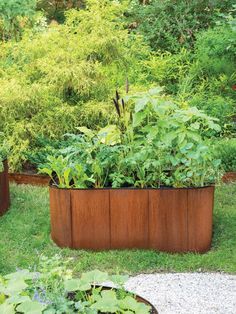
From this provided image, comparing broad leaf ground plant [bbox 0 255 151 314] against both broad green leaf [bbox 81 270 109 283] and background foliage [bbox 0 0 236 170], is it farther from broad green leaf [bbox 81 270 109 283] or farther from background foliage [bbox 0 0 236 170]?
background foliage [bbox 0 0 236 170]

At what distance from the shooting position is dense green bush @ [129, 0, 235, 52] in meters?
10.6

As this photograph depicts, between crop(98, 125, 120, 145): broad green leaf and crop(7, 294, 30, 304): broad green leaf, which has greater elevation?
crop(7, 294, 30, 304): broad green leaf

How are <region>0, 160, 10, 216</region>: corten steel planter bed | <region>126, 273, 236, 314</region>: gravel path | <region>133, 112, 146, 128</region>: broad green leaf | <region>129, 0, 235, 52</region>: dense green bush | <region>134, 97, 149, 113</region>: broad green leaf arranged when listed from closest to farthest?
<region>126, 273, 236, 314</region>: gravel path < <region>134, 97, 149, 113</region>: broad green leaf < <region>133, 112, 146, 128</region>: broad green leaf < <region>0, 160, 10, 216</region>: corten steel planter bed < <region>129, 0, 235, 52</region>: dense green bush

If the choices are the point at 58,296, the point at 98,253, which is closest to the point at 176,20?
the point at 98,253

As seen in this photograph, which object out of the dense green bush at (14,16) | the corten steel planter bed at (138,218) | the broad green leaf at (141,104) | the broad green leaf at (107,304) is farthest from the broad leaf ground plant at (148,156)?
the dense green bush at (14,16)

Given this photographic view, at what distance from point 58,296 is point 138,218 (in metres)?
2.15

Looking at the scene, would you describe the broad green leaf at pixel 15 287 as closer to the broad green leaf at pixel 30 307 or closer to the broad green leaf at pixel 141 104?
the broad green leaf at pixel 30 307

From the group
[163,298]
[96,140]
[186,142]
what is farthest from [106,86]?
[163,298]

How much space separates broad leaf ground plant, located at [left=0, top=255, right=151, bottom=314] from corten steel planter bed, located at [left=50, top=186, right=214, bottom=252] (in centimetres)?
176

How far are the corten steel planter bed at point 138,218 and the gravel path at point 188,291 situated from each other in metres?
0.46

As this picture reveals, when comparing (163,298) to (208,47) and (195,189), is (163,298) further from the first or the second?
(208,47)

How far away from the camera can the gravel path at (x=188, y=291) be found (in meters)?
4.21

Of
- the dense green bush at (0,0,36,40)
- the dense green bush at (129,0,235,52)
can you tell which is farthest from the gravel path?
the dense green bush at (129,0,235,52)

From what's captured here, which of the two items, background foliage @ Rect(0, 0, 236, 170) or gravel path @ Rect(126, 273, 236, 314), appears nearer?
gravel path @ Rect(126, 273, 236, 314)
